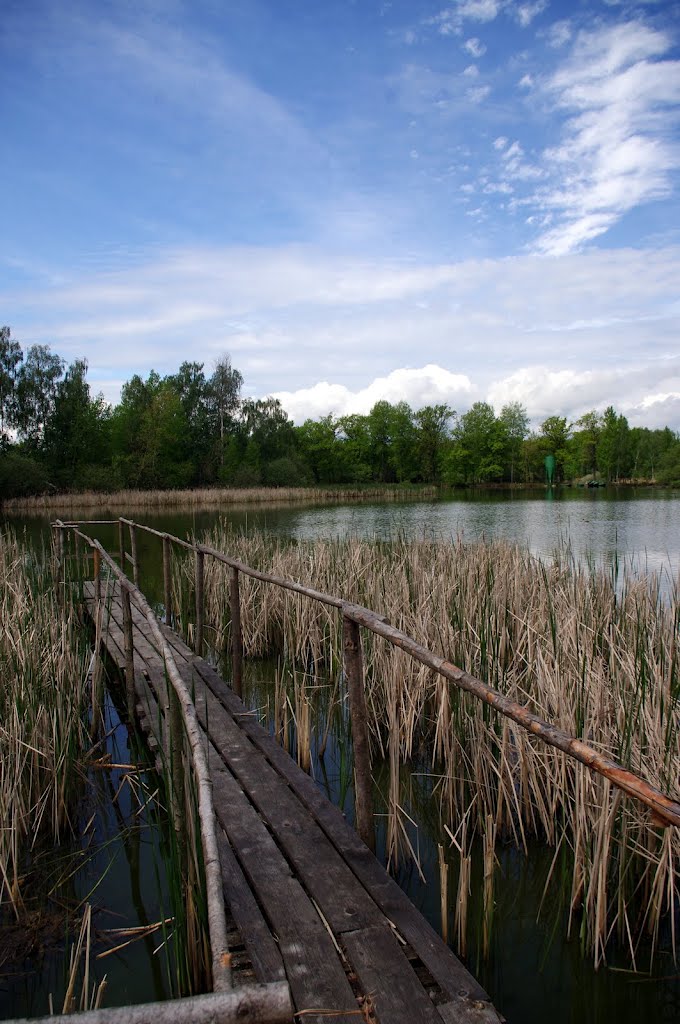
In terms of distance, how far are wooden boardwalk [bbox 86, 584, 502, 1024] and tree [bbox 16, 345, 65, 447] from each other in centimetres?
4989

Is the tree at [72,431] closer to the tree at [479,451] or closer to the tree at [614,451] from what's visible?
the tree at [479,451]

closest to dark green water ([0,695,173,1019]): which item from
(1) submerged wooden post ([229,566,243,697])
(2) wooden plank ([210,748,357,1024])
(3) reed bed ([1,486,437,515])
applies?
(2) wooden plank ([210,748,357,1024])

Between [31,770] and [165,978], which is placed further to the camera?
[31,770]

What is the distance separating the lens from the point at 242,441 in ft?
200

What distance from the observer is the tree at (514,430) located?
244 ft

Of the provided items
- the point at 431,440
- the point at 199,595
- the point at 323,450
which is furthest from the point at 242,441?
the point at 199,595

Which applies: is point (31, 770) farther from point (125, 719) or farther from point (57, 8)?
point (57, 8)

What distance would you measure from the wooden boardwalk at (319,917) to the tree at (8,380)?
4862 centimetres

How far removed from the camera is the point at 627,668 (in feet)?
11.7

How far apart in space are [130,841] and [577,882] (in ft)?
7.76

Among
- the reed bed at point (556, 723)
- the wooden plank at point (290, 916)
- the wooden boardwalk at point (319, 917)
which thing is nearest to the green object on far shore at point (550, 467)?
the reed bed at point (556, 723)

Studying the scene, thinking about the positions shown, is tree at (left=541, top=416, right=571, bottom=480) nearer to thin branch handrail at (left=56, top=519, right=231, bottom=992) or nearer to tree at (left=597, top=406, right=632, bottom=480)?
tree at (left=597, top=406, right=632, bottom=480)

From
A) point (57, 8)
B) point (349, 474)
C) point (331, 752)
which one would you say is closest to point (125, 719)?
point (331, 752)

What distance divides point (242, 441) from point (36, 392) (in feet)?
61.8
